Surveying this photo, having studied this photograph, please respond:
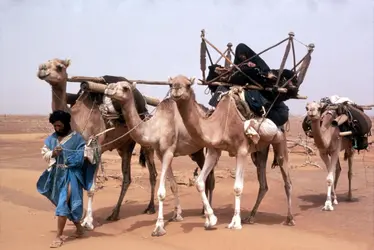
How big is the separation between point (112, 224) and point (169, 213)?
5.51ft

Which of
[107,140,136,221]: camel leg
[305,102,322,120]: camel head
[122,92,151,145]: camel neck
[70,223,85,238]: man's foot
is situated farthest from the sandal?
[305,102,322,120]: camel head

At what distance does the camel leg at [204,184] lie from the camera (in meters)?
8.43

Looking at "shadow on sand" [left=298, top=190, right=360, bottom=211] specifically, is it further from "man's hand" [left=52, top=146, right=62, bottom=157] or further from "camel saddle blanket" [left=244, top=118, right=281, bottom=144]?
"man's hand" [left=52, top=146, right=62, bottom=157]

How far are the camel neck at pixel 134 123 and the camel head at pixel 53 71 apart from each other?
1.18 m

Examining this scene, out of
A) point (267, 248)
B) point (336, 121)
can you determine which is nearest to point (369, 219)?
point (336, 121)

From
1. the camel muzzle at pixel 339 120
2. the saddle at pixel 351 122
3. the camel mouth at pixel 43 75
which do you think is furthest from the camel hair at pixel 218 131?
the saddle at pixel 351 122

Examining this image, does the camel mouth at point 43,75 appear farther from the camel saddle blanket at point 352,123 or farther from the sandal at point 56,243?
the camel saddle blanket at point 352,123

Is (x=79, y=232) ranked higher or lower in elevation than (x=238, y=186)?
lower

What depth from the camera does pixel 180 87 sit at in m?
7.73

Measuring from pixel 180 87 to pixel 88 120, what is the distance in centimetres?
248

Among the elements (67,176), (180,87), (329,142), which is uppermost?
(180,87)

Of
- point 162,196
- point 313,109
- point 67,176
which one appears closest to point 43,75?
point 67,176

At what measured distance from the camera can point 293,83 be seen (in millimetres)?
9555

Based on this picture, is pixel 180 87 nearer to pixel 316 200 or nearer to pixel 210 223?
pixel 210 223
